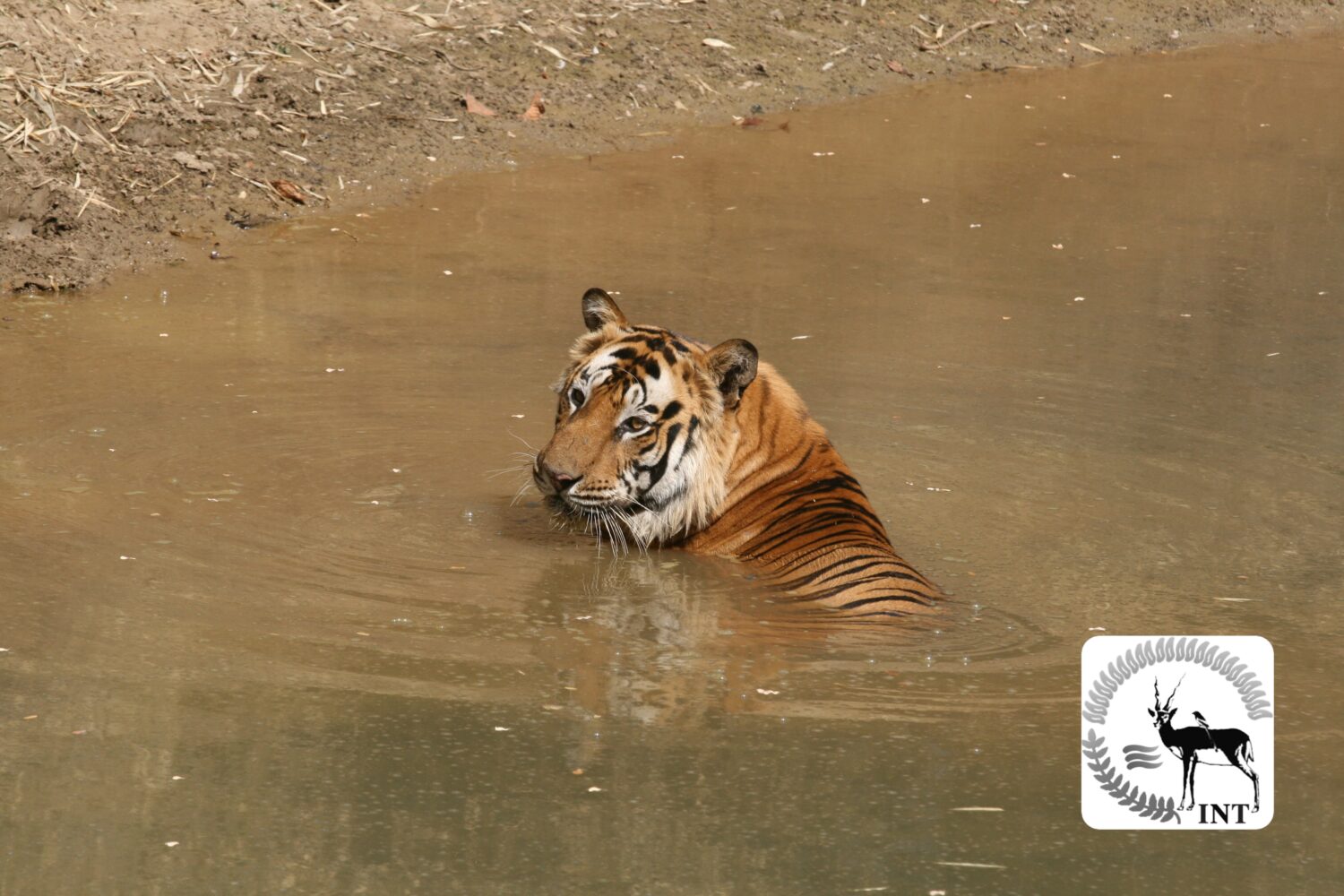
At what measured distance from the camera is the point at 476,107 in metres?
9.11

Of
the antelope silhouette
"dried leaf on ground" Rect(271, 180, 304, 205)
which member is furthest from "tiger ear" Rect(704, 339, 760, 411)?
"dried leaf on ground" Rect(271, 180, 304, 205)

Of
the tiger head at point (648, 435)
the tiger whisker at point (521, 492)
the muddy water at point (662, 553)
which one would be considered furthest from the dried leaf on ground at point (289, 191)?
the tiger head at point (648, 435)

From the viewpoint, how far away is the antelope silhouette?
12.2 feet

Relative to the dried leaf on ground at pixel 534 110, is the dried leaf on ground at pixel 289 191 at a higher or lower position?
lower

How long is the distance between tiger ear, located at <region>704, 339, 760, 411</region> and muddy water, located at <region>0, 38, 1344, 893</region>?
0.46 metres

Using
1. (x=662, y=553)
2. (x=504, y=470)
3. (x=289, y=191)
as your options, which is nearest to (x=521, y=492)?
(x=504, y=470)

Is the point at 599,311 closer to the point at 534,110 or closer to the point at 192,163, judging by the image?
the point at 192,163

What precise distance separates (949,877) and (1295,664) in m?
1.46

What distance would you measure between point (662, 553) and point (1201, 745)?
1718 millimetres

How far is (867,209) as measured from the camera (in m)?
8.50

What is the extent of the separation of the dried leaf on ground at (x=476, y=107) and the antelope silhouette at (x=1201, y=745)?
5925mm

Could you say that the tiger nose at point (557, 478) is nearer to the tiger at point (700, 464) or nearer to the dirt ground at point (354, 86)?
the tiger at point (700, 464)

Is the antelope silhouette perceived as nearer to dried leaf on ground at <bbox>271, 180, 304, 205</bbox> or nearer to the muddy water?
the muddy water
